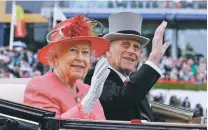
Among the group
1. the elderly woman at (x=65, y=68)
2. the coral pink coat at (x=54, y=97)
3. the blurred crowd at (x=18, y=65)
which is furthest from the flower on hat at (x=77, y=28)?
the blurred crowd at (x=18, y=65)

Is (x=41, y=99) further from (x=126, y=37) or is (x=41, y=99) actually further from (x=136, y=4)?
(x=136, y=4)

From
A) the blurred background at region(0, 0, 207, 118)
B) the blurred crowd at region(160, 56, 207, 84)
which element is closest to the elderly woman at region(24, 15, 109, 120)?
the blurred background at region(0, 0, 207, 118)

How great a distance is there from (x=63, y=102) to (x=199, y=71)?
16.8 metres

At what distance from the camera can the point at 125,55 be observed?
3076mm

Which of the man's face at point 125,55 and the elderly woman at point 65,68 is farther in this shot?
the man's face at point 125,55

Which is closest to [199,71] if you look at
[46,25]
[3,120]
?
[46,25]

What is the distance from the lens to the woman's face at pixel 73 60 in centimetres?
253

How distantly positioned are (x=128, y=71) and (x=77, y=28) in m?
0.66

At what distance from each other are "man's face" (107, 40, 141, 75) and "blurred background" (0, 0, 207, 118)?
14009 mm

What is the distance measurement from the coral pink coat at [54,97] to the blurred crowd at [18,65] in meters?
12.6

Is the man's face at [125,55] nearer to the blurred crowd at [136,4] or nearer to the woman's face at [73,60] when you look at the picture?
the woman's face at [73,60]

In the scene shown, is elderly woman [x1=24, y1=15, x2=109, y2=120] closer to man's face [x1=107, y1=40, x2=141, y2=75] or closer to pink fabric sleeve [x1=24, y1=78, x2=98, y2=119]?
pink fabric sleeve [x1=24, y1=78, x2=98, y2=119]

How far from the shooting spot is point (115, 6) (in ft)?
78.0

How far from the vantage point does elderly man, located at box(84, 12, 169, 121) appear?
2.63 metres
